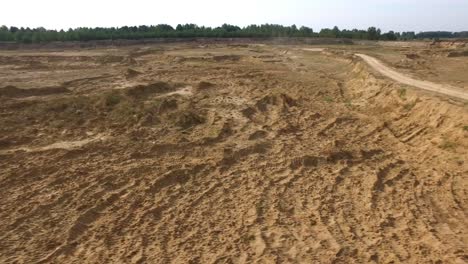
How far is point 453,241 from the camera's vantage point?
A: 7438 mm

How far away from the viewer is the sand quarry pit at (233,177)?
7363 millimetres

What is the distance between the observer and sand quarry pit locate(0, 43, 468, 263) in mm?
7363

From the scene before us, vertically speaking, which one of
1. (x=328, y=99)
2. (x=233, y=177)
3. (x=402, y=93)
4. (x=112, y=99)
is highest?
(x=402, y=93)

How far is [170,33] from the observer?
66.7 metres

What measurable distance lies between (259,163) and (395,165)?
10.2 ft

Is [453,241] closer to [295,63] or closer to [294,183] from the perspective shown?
[294,183]

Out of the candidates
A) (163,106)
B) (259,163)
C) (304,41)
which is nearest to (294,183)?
(259,163)

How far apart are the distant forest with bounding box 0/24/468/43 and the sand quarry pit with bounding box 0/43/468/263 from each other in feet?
143

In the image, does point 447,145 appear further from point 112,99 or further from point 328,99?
A: point 112,99

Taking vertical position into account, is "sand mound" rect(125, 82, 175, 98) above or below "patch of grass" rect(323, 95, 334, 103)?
above

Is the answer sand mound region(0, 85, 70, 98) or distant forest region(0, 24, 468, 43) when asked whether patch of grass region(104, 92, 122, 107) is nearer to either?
sand mound region(0, 85, 70, 98)

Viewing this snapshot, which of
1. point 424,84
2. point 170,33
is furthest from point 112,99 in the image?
point 170,33

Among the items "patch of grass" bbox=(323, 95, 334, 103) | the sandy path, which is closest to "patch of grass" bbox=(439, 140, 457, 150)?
the sandy path

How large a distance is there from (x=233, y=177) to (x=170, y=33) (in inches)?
2317
